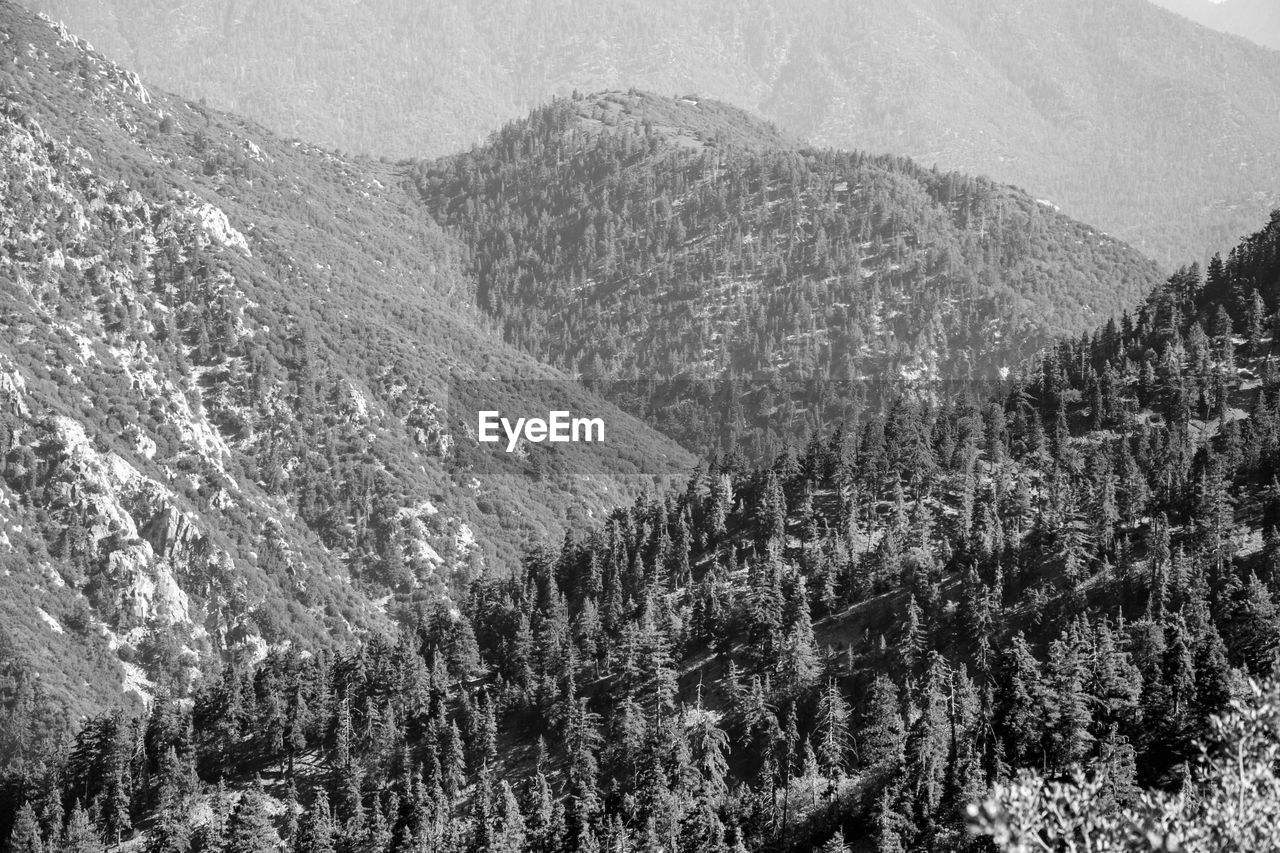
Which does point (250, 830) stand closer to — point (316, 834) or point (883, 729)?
point (316, 834)

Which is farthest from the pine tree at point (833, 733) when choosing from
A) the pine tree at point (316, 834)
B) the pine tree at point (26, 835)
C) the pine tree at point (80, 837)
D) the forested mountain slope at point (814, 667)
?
the pine tree at point (26, 835)

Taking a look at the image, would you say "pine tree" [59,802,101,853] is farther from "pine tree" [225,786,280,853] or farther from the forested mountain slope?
"pine tree" [225,786,280,853]

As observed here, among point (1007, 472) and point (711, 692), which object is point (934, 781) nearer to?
point (711, 692)

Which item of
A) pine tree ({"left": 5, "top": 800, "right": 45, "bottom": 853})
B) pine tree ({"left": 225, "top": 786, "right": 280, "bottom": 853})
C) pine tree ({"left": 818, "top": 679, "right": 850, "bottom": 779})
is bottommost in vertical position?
pine tree ({"left": 5, "top": 800, "right": 45, "bottom": 853})

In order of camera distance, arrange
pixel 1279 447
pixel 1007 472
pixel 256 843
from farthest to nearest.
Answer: pixel 1007 472, pixel 1279 447, pixel 256 843

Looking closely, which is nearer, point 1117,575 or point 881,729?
point 881,729

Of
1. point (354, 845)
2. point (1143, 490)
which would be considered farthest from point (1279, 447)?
point (354, 845)

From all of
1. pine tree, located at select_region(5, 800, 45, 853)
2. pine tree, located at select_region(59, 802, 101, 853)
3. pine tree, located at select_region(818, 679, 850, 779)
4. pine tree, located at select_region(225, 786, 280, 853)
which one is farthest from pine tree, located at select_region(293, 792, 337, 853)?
pine tree, located at select_region(818, 679, 850, 779)

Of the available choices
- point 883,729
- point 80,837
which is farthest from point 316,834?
point 883,729
